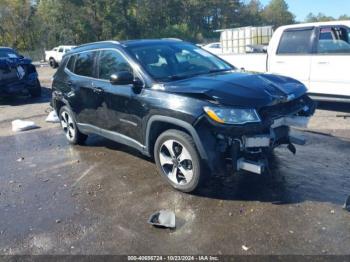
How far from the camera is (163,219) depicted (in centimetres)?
400

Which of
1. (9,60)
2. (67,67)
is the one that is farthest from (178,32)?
(67,67)

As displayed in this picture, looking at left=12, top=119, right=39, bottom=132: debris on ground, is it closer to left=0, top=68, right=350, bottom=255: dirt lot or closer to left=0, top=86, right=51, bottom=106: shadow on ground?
left=0, top=68, right=350, bottom=255: dirt lot

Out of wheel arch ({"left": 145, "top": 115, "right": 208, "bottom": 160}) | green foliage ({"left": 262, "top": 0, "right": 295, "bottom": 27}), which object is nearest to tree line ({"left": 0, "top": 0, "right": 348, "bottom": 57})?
green foliage ({"left": 262, "top": 0, "right": 295, "bottom": 27})

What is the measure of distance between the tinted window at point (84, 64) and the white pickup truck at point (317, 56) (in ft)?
15.5

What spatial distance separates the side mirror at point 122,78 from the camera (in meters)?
4.66

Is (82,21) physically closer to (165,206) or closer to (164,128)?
(164,128)

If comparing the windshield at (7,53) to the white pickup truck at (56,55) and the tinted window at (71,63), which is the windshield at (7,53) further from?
the white pickup truck at (56,55)

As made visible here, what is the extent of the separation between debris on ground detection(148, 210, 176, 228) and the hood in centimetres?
131

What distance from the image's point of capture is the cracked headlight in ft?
13.0

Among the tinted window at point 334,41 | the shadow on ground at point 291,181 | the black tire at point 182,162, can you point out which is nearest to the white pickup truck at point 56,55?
the tinted window at point 334,41

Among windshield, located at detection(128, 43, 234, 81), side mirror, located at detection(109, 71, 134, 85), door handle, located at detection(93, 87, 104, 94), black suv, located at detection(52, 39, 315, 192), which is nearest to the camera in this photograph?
black suv, located at detection(52, 39, 315, 192)

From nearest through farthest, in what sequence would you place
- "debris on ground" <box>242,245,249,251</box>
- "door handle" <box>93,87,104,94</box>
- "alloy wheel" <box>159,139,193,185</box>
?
"debris on ground" <box>242,245,249,251</box>, "alloy wheel" <box>159,139,193,185</box>, "door handle" <box>93,87,104,94</box>

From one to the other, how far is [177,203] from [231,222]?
74 cm

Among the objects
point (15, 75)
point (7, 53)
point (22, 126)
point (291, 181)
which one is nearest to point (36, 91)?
point (15, 75)
